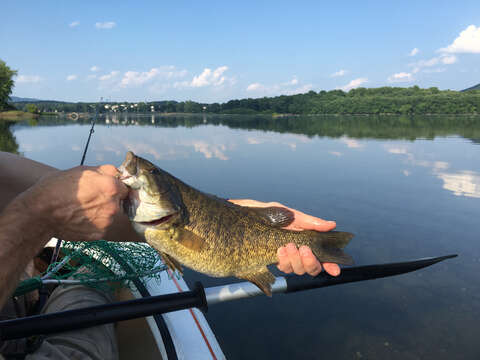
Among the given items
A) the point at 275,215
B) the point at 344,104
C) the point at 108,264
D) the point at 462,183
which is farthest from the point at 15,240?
the point at 344,104

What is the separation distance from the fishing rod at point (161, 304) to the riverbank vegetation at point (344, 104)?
3483 inches

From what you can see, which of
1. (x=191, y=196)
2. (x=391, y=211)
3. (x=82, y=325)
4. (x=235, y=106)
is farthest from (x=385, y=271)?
(x=235, y=106)

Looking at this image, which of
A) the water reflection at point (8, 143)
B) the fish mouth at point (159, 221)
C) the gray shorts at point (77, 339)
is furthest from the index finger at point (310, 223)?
the water reflection at point (8, 143)

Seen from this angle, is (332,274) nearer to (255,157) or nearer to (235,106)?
(255,157)

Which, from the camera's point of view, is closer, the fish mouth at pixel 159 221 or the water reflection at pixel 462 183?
the fish mouth at pixel 159 221

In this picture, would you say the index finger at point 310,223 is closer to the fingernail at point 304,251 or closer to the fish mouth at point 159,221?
the fingernail at point 304,251

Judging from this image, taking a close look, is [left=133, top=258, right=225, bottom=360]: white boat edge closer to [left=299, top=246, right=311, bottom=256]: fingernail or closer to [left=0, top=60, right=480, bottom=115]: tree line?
[left=299, top=246, right=311, bottom=256]: fingernail

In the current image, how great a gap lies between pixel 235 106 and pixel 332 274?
160018 mm

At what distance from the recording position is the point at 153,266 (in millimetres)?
3895

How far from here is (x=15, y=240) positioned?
1.84m

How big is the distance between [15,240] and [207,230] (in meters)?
1.24

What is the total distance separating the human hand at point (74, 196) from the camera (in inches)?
74.0

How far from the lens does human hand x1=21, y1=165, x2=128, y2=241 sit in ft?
6.16

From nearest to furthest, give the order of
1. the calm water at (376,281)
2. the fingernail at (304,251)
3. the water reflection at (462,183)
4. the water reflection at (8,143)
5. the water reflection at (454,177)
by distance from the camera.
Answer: the fingernail at (304,251)
the calm water at (376,281)
the water reflection at (462,183)
the water reflection at (454,177)
the water reflection at (8,143)
